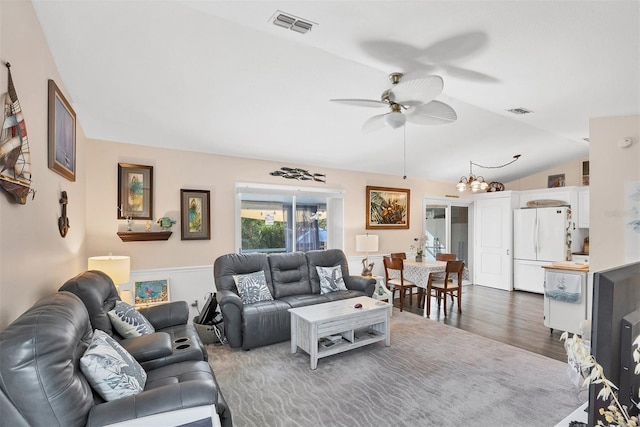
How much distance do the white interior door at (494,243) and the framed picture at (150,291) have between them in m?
6.49

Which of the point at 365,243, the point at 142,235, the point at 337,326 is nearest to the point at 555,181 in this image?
the point at 365,243

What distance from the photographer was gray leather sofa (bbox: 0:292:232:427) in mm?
1209

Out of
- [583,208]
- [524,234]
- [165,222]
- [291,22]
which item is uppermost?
[291,22]

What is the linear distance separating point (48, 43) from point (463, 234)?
771 centimetres

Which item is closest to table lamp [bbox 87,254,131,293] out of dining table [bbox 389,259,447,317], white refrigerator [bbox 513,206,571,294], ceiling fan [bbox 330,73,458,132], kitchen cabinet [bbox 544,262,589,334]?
ceiling fan [bbox 330,73,458,132]

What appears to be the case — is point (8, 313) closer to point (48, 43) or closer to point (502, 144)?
point (48, 43)

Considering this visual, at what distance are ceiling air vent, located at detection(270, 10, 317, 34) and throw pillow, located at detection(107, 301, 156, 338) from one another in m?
2.46

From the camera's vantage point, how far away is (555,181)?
7.05 meters

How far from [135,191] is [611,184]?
18.5 feet

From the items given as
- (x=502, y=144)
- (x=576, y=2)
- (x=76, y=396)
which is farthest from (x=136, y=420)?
(x=502, y=144)

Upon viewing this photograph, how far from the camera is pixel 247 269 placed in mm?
4152

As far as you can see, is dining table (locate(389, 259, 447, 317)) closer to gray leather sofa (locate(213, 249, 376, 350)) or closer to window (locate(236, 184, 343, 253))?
gray leather sofa (locate(213, 249, 376, 350))

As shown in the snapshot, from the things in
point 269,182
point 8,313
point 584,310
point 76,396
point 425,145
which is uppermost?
point 425,145

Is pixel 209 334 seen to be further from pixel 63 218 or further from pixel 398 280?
pixel 398 280
